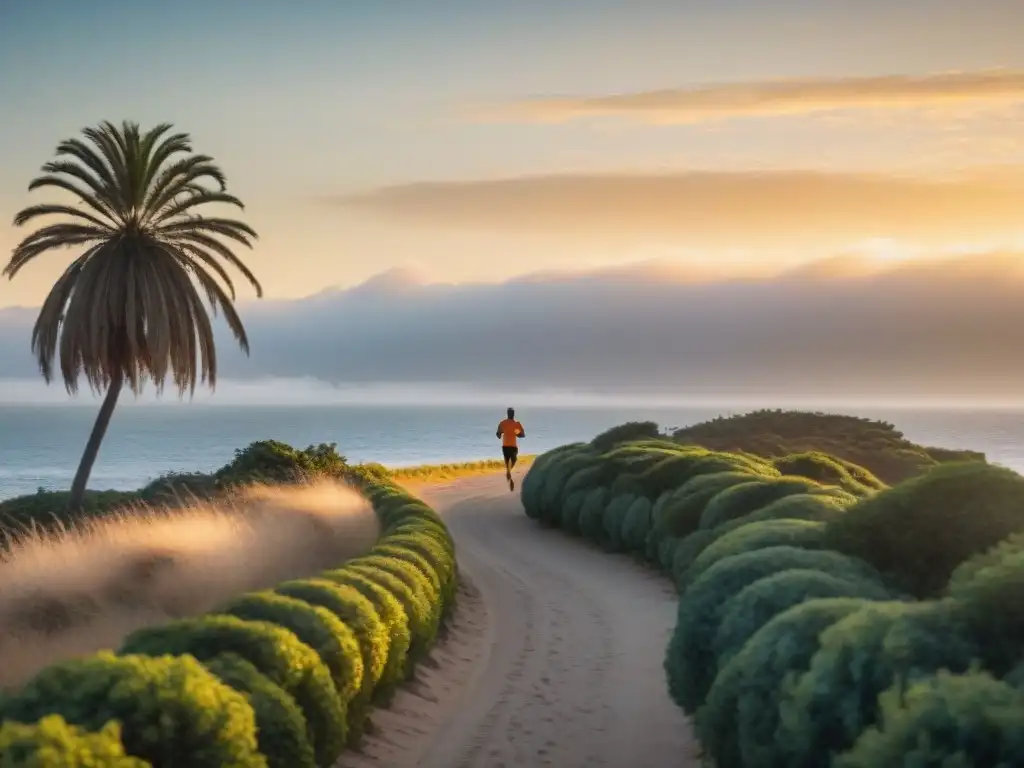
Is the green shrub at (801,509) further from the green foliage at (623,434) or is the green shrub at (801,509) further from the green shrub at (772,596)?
the green foliage at (623,434)

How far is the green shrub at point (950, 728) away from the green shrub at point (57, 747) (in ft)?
11.9

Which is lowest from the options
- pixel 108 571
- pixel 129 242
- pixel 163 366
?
pixel 108 571

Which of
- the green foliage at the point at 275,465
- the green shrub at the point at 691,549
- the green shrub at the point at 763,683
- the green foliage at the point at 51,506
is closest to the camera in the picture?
the green shrub at the point at 763,683

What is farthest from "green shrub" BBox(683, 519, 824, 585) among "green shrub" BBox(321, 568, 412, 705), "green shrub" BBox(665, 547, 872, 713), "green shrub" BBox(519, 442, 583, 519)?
"green shrub" BBox(519, 442, 583, 519)

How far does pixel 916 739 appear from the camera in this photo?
4711mm

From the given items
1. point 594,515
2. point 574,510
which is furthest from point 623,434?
point 594,515

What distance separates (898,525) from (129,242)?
21.4 meters

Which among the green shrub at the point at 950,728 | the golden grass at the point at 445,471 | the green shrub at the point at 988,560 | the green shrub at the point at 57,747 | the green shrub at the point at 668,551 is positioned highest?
the green shrub at the point at 988,560

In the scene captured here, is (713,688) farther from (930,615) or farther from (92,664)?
(92,664)

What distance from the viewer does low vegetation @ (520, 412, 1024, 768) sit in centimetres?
481

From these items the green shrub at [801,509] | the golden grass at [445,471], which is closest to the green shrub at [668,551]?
the green shrub at [801,509]

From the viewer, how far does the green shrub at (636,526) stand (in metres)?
18.8

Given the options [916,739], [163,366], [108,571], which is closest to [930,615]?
[916,739]

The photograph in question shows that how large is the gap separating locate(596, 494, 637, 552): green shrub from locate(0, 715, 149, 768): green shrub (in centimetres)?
1477
